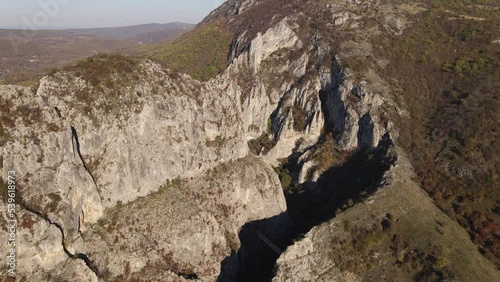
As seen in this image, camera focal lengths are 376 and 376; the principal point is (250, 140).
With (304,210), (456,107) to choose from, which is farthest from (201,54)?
(456,107)

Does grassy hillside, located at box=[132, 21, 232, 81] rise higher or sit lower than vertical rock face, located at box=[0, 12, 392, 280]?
higher

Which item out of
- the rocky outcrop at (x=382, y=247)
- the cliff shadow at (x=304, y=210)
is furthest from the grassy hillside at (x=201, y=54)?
the rocky outcrop at (x=382, y=247)

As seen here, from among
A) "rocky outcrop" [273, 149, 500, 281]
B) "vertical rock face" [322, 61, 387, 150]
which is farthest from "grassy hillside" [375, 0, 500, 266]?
"vertical rock face" [322, 61, 387, 150]

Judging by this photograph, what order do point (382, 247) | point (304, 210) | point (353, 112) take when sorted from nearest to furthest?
point (382, 247), point (304, 210), point (353, 112)

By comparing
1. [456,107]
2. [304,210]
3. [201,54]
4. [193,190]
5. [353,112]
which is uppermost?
[201,54]

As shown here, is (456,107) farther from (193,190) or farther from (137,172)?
(137,172)

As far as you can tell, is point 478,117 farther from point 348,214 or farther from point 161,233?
point 161,233

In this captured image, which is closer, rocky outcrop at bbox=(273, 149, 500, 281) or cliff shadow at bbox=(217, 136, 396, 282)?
rocky outcrop at bbox=(273, 149, 500, 281)

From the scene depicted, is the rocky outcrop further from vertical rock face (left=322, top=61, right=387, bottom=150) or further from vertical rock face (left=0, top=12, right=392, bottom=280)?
vertical rock face (left=322, top=61, right=387, bottom=150)
